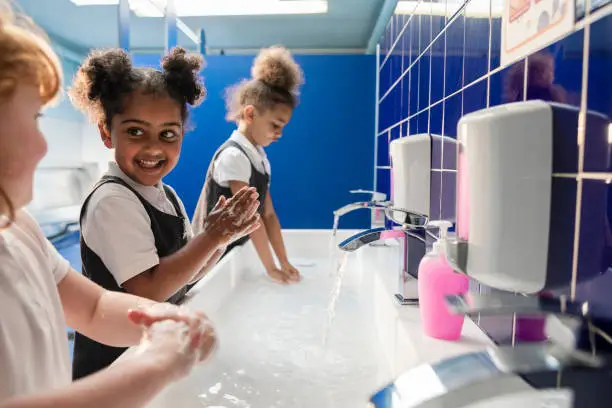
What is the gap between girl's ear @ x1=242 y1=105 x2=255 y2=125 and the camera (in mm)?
1998

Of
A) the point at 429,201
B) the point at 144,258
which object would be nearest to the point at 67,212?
the point at 144,258

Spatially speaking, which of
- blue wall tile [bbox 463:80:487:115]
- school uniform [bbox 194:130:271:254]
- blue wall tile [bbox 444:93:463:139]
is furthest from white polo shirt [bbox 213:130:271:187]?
blue wall tile [bbox 463:80:487:115]

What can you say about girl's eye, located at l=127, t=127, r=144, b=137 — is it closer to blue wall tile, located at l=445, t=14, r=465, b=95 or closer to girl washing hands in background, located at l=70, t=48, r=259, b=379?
girl washing hands in background, located at l=70, t=48, r=259, b=379

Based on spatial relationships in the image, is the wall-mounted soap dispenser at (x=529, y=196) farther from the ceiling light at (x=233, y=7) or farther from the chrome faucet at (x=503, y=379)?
the ceiling light at (x=233, y=7)

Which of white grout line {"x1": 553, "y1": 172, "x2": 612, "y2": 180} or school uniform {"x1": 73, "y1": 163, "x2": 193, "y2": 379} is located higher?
white grout line {"x1": 553, "y1": 172, "x2": 612, "y2": 180}

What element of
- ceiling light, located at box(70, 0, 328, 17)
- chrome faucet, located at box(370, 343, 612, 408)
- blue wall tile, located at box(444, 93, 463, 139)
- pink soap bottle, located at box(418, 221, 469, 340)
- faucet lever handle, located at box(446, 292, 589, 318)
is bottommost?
pink soap bottle, located at box(418, 221, 469, 340)

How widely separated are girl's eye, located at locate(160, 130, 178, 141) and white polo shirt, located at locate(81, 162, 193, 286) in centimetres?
16

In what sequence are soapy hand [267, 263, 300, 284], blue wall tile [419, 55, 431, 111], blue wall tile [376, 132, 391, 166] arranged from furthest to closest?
blue wall tile [376, 132, 391, 166]
soapy hand [267, 263, 300, 284]
blue wall tile [419, 55, 431, 111]

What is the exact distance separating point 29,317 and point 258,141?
151 centimetres

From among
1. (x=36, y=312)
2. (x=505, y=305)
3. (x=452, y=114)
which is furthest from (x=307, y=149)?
(x=505, y=305)

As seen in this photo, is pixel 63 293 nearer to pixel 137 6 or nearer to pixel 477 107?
pixel 477 107

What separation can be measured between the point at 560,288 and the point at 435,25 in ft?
3.27

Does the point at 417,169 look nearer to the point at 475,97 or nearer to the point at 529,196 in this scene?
the point at 475,97

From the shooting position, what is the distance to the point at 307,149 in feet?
10.7
